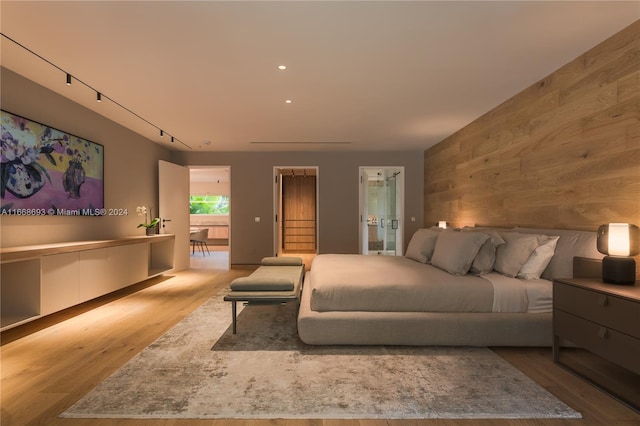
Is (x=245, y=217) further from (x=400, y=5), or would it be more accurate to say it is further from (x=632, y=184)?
(x=632, y=184)

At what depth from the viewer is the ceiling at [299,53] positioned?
2.05 m

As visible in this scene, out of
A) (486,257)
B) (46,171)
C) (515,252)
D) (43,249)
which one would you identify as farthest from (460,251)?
(46,171)

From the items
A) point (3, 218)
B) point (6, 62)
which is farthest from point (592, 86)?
point (3, 218)

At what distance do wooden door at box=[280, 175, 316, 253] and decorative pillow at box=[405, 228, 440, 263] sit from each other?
580cm

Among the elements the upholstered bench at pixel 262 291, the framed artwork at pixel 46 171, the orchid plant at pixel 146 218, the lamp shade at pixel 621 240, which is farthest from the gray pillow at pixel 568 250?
the orchid plant at pixel 146 218

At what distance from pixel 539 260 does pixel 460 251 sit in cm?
62

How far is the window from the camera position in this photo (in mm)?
11250

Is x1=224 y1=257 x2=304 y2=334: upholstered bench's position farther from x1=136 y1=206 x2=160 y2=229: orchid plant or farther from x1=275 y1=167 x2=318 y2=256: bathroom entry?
x1=275 y1=167 x2=318 y2=256: bathroom entry

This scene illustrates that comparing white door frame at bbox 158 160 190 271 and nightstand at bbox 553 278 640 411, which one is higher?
white door frame at bbox 158 160 190 271

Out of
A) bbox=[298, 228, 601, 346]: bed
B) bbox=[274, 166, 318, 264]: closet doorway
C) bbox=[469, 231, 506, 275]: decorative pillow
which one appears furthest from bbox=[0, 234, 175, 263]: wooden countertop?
bbox=[274, 166, 318, 264]: closet doorway

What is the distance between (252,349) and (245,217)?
4.27m

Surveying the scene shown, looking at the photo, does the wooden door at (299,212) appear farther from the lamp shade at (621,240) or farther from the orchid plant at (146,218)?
the lamp shade at (621,240)

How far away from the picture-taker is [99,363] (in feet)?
7.39

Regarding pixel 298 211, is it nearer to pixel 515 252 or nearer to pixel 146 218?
pixel 146 218
